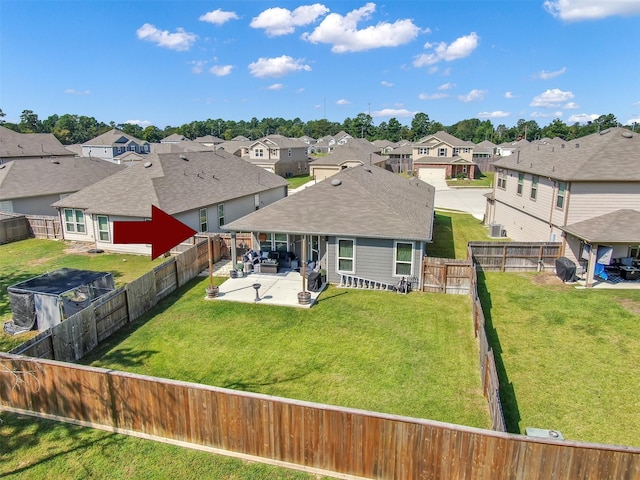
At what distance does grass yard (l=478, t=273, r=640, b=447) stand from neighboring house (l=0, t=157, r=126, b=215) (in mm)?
30432

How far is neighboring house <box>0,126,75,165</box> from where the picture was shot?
48031 millimetres

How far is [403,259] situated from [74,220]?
21.0m

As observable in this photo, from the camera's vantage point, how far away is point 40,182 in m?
31.9

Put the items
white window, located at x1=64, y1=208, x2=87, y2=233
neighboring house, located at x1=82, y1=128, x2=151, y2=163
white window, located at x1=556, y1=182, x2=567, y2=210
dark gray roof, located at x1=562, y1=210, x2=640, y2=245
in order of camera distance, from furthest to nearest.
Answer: neighboring house, located at x1=82, y1=128, x2=151, y2=163 → white window, located at x1=64, y1=208, x2=87, y2=233 → white window, located at x1=556, y1=182, x2=567, y2=210 → dark gray roof, located at x1=562, y1=210, x2=640, y2=245

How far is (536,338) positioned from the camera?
45.3 feet

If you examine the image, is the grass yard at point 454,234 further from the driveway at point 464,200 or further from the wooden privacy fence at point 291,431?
the wooden privacy fence at point 291,431

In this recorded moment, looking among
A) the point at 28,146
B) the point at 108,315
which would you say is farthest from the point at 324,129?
the point at 108,315

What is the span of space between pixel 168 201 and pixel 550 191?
20543 mm

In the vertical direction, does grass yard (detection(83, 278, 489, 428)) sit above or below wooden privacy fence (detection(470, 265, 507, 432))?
below

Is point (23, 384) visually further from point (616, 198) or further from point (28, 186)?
point (28, 186)

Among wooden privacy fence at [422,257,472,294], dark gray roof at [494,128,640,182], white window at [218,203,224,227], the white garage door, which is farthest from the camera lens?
the white garage door

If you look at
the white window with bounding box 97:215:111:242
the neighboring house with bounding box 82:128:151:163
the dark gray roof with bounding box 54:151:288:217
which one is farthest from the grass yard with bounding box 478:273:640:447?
the neighboring house with bounding box 82:128:151:163

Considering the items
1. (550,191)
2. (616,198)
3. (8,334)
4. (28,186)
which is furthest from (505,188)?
(28,186)

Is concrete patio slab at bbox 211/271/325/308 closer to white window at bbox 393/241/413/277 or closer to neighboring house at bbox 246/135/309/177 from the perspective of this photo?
white window at bbox 393/241/413/277
